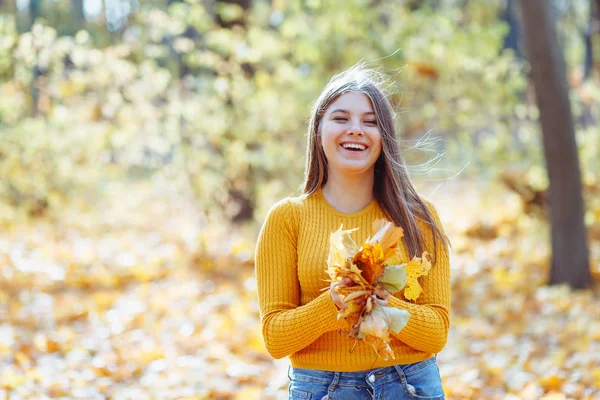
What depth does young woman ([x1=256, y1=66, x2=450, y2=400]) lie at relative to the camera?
218 cm

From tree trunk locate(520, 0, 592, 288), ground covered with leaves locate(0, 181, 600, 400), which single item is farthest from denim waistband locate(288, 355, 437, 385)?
tree trunk locate(520, 0, 592, 288)

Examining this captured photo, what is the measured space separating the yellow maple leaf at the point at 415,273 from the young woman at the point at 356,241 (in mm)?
46

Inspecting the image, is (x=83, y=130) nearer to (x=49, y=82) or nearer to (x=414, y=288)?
(x=49, y=82)

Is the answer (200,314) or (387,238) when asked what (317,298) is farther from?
(200,314)

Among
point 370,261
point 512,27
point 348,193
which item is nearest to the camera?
point 370,261

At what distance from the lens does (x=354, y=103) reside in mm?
2369

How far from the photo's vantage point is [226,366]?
4.77 meters

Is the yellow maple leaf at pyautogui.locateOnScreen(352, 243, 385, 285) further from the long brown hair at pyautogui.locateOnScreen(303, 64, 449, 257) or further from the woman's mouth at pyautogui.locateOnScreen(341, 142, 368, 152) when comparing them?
the woman's mouth at pyautogui.locateOnScreen(341, 142, 368, 152)

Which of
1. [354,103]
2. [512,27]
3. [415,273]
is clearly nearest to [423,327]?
[415,273]

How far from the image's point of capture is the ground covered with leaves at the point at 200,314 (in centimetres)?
442

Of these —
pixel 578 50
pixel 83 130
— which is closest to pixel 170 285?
pixel 83 130

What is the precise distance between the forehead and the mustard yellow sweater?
0.33m

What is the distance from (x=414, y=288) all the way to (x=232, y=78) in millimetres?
6229

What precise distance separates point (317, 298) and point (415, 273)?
12.3 inches
